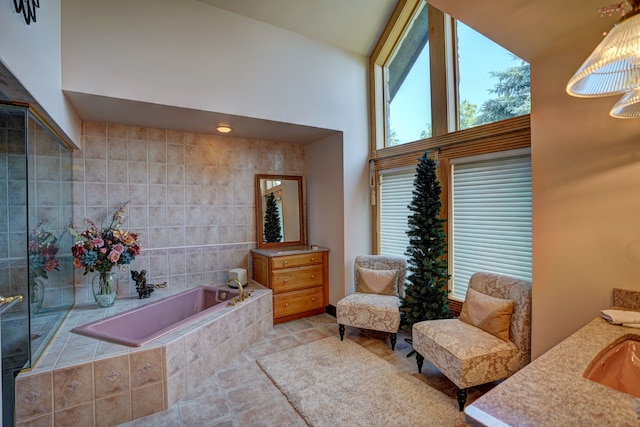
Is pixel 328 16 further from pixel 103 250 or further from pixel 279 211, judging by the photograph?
pixel 103 250

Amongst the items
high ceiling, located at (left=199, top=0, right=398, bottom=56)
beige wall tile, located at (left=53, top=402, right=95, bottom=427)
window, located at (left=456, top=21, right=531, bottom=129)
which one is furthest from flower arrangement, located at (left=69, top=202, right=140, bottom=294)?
→ window, located at (left=456, top=21, right=531, bottom=129)

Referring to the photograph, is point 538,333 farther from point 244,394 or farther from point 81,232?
point 81,232

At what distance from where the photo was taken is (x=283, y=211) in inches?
167

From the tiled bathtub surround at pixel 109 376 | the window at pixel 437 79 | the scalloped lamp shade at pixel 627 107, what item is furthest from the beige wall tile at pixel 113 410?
the window at pixel 437 79

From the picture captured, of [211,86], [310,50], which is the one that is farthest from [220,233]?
[310,50]

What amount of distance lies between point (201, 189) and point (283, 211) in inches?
45.3

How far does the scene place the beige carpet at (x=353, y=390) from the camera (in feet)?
6.57

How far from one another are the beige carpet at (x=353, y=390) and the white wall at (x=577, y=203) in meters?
0.85

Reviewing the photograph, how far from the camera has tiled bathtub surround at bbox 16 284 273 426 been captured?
186 cm

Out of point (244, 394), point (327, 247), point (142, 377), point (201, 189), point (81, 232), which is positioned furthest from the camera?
point (327, 247)

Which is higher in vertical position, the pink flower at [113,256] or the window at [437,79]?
the window at [437,79]

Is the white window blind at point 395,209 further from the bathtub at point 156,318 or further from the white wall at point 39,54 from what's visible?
the white wall at point 39,54

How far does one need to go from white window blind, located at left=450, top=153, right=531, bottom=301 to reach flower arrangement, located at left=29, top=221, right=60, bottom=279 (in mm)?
3630

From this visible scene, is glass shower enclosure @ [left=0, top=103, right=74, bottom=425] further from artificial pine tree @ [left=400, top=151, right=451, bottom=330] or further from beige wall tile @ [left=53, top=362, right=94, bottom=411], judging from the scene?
artificial pine tree @ [left=400, top=151, right=451, bottom=330]
